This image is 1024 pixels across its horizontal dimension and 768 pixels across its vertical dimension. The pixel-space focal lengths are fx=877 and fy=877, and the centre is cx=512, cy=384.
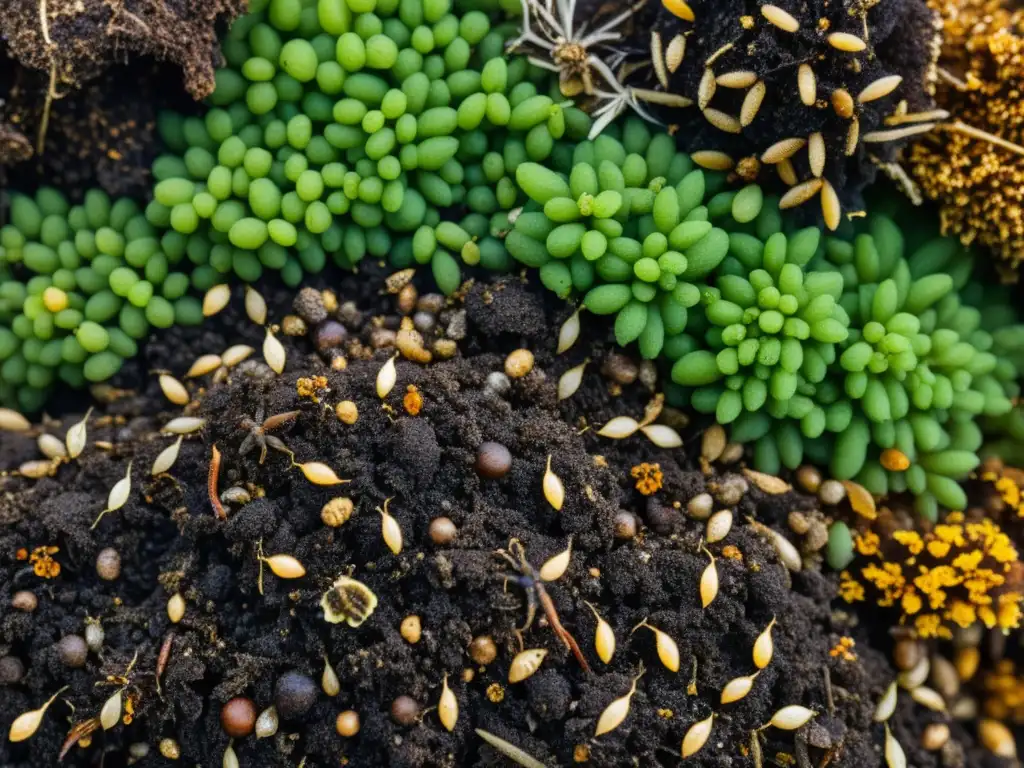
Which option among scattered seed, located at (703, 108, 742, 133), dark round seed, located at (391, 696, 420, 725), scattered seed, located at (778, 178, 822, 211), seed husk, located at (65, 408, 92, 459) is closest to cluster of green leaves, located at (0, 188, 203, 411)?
seed husk, located at (65, 408, 92, 459)


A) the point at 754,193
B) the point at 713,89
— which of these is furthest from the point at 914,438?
the point at 713,89

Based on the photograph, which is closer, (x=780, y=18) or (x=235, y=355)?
(x=780, y=18)

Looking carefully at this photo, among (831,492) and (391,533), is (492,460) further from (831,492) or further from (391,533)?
(831,492)

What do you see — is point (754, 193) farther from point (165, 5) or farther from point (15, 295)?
point (15, 295)

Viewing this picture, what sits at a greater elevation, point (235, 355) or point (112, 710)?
point (235, 355)

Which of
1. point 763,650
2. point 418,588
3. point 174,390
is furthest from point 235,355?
point 763,650

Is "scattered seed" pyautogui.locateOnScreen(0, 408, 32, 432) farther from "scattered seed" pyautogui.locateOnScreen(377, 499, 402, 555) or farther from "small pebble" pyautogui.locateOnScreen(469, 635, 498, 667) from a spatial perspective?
"small pebble" pyautogui.locateOnScreen(469, 635, 498, 667)

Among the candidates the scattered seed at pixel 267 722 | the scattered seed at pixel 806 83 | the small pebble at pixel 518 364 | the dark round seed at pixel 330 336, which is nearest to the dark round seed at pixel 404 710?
the scattered seed at pixel 267 722
